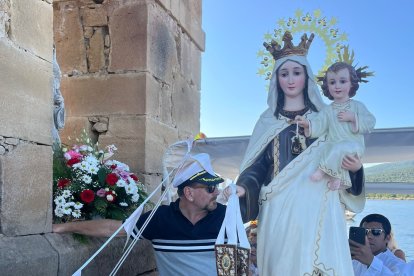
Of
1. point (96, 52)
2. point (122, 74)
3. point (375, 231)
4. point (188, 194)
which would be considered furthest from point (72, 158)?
point (375, 231)

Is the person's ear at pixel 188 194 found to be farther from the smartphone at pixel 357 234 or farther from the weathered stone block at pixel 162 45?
the weathered stone block at pixel 162 45

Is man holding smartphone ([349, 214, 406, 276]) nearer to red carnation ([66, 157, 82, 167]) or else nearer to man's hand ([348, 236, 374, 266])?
man's hand ([348, 236, 374, 266])

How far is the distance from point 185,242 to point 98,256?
0.80m

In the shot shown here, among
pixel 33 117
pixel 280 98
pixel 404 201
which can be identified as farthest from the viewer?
pixel 404 201

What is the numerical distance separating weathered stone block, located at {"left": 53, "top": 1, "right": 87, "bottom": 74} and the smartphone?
2.72m

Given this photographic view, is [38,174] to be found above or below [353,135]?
below

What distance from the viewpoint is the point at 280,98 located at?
3.48 meters

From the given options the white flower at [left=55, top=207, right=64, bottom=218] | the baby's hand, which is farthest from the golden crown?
the white flower at [left=55, top=207, right=64, bottom=218]

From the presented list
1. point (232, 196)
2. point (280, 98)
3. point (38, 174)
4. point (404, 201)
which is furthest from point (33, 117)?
point (404, 201)

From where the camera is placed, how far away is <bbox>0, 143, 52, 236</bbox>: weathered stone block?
2709mm

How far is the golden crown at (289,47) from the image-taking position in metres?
3.42

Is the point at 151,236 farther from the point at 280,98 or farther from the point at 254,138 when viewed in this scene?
the point at 280,98

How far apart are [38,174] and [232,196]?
1091 mm

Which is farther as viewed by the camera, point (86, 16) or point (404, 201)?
point (404, 201)
